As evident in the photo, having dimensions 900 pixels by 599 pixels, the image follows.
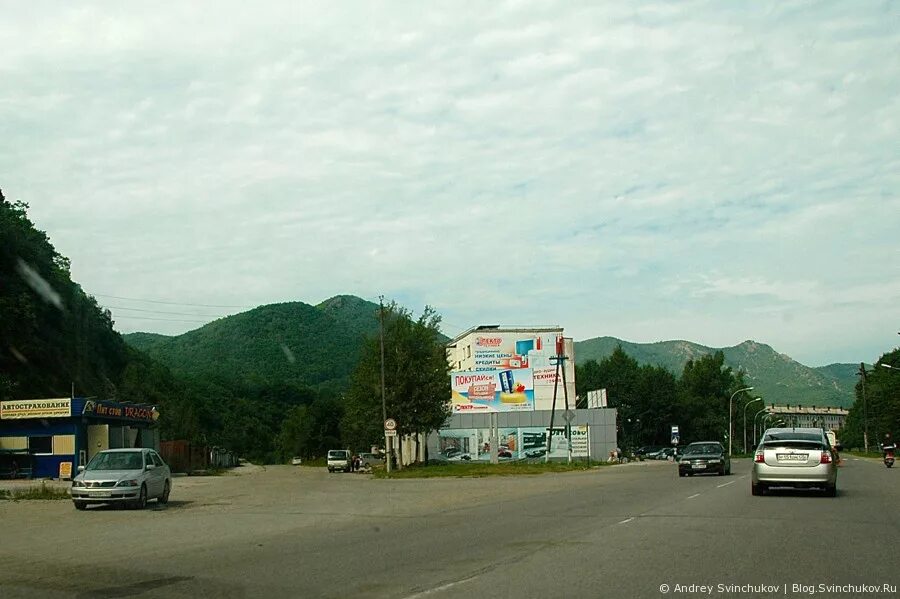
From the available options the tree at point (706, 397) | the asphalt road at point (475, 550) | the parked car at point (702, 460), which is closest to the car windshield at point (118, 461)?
the asphalt road at point (475, 550)

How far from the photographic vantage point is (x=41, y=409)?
4281 centimetres

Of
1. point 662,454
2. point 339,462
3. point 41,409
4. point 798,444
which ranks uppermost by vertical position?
point 41,409

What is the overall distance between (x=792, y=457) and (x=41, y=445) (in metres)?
37.7

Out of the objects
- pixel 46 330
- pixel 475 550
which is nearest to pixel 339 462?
pixel 46 330

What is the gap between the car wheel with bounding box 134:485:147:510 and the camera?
2373 centimetres

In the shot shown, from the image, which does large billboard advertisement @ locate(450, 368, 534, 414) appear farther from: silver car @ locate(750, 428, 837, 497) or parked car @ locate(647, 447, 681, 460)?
silver car @ locate(750, 428, 837, 497)

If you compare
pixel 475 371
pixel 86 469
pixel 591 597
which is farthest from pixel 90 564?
pixel 475 371

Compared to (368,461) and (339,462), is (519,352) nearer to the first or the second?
(368,461)

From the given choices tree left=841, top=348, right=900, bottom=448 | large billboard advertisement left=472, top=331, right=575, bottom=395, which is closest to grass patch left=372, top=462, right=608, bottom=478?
large billboard advertisement left=472, top=331, right=575, bottom=395

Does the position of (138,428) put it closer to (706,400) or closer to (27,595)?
(27,595)

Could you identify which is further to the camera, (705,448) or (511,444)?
(511,444)

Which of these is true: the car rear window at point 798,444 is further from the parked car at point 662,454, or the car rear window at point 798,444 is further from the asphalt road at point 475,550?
the parked car at point 662,454

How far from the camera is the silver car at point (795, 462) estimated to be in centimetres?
2133

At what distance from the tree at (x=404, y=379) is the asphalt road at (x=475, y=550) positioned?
31437 mm
